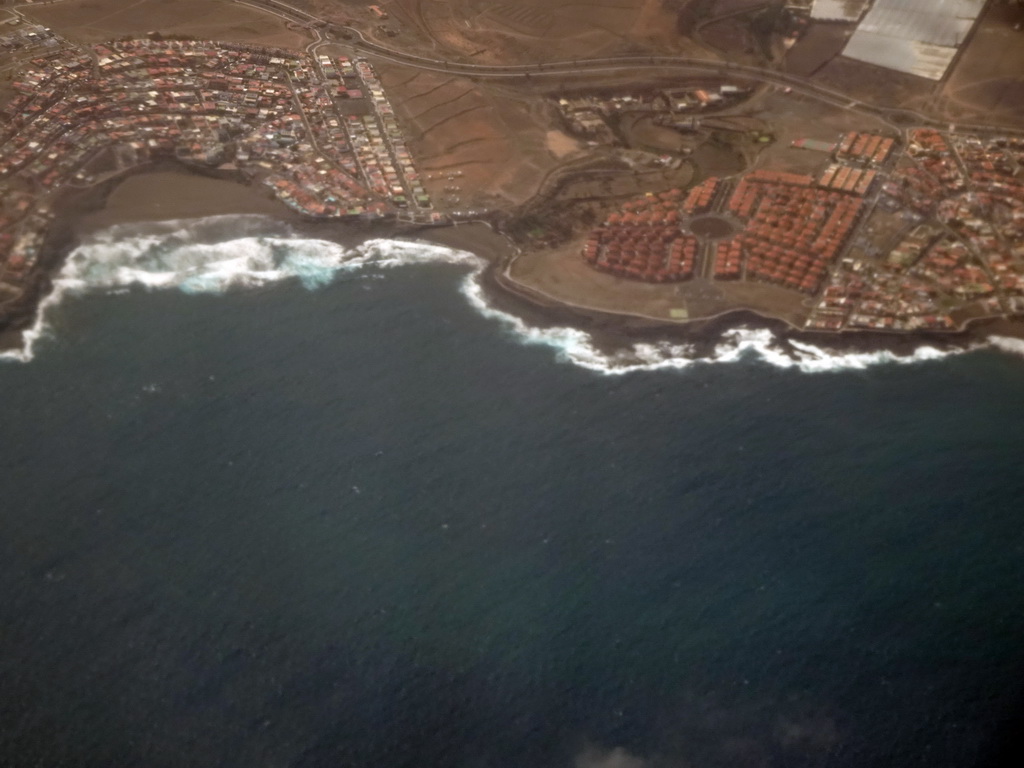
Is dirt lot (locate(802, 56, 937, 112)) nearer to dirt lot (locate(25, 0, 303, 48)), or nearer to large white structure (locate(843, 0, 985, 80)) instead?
large white structure (locate(843, 0, 985, 80))

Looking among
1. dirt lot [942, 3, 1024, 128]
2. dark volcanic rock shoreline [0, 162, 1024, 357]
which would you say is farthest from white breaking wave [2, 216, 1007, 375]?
dirt lot [942, 3, 1024, 128]

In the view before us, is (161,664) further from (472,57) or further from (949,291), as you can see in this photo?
(472,57)

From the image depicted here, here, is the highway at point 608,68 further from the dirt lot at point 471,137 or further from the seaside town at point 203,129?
the seaside town at point 203,129

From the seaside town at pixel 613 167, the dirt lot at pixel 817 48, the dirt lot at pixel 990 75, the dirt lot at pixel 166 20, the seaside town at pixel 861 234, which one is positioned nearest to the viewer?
the seaside town at pixel 861 234

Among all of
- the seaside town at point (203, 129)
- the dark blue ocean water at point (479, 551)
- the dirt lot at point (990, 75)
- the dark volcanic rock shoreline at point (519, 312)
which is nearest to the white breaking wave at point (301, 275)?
the dark volcanic rock shoreline at point (519, 312)

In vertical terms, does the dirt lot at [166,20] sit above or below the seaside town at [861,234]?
below

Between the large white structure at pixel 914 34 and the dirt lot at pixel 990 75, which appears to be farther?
the large white structure at pixel 914 34

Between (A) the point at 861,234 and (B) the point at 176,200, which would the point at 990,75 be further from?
(B) the point at 176,200
